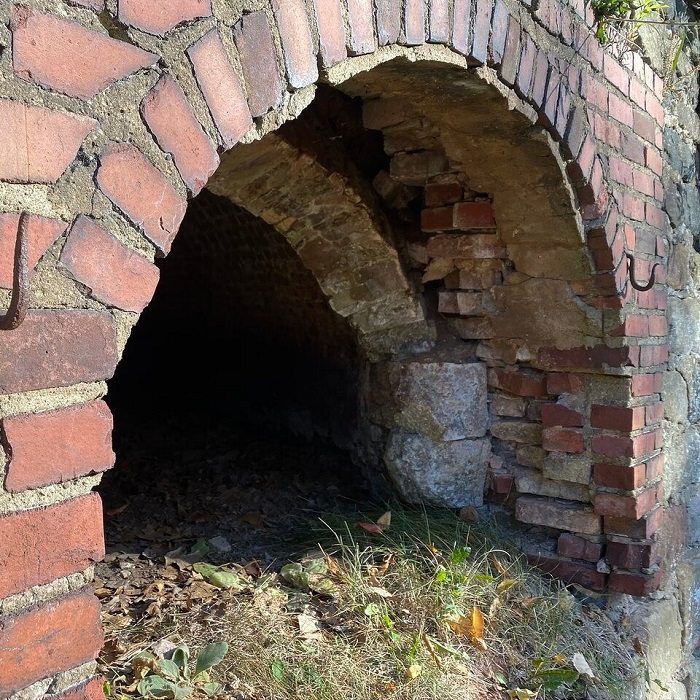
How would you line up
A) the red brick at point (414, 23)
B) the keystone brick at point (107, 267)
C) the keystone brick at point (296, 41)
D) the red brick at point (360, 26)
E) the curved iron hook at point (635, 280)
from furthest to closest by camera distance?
the curved iron hook at point (635, 280) → the red brick at point (414, 23) → the red brick at point (360, 26) → the keystone brick at point (296, 41) → the keystone brick at point (107, 267)

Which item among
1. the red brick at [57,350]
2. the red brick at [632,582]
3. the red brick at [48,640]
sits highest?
the red brick at [57,350]

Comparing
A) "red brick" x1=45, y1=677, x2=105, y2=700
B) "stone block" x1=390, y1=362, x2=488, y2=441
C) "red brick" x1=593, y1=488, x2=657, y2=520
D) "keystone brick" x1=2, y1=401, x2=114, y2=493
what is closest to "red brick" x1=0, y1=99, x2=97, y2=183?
"keystone brick" x1=2, y1=401, x2=114, y2=493

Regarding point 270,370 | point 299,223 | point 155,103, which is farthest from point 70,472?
point 270,370

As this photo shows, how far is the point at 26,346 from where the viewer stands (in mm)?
929

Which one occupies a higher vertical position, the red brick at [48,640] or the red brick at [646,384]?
the red brick at [646,384]

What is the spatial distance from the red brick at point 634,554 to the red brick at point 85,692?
202 cm

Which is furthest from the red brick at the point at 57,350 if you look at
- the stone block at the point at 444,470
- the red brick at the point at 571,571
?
the red brick at the point at 571,571

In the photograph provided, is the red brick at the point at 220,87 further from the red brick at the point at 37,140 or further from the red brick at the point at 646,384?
the red brick at the point at 646,384

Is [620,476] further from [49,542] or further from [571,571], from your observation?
[49,542]

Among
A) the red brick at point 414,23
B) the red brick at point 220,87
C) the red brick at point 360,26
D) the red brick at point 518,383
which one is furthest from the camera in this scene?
the red brick at point 518,383

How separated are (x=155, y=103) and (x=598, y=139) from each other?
67.2 inches

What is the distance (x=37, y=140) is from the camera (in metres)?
0.93

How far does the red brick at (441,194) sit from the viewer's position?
2547 millimetres

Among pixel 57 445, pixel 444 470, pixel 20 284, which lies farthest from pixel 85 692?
pixel 444 470
